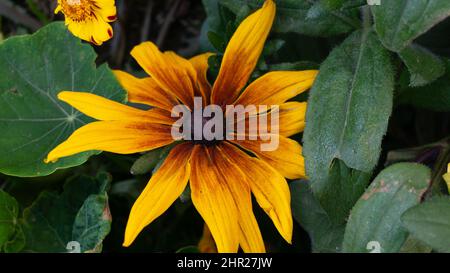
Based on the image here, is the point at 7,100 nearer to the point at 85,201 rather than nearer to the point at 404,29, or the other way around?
the point at 85,201

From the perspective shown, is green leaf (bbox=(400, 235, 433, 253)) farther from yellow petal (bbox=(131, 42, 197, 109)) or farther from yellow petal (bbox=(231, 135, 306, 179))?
yellow petal (bbox=(131, 42, 197, 109))

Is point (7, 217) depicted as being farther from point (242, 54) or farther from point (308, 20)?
point (308, 20)

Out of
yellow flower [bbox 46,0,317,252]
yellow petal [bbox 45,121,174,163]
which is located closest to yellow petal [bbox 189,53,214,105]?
yellow flower [bbox 46,0,317,252]

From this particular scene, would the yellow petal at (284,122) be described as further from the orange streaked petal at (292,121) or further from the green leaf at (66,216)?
the green leaf at (66,216)

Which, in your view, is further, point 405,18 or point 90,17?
point 90,17

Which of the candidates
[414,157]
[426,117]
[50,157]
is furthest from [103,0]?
[426,117]

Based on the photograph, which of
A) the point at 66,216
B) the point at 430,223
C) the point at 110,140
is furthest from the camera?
the point at 66,216

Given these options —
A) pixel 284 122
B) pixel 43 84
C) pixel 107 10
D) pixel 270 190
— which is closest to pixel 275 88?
pixel 284 122
